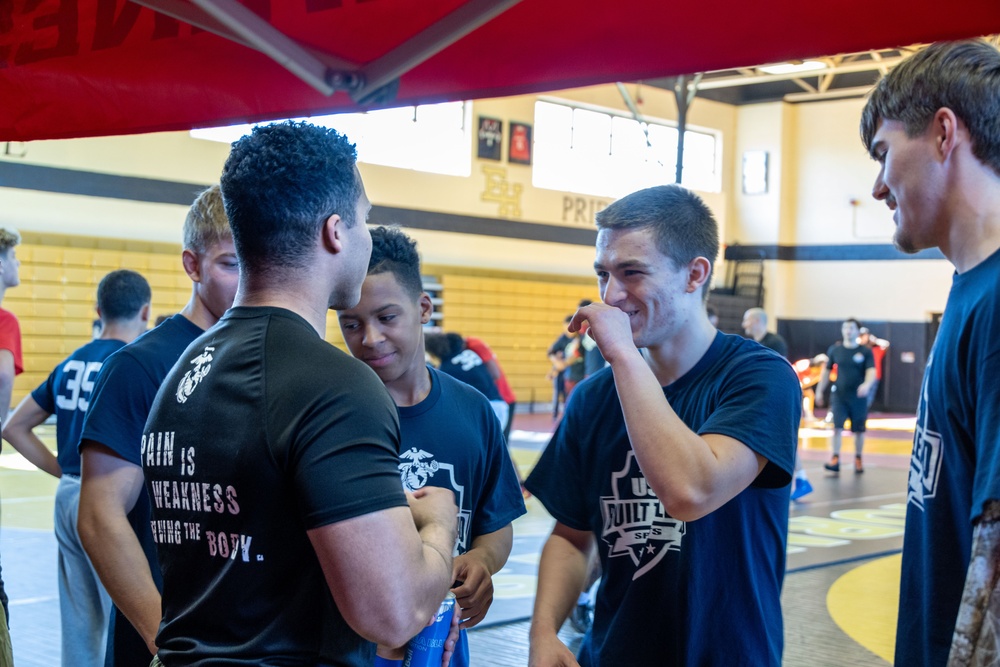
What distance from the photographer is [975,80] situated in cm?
159

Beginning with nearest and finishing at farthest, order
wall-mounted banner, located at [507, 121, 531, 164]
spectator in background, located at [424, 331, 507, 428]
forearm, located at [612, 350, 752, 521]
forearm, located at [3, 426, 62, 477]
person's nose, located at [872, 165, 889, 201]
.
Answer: person's nose, located at [872, 165, 889, 201]
forearm, located at [612, 350, 752, 521]
forearm, located at [3, 426, 62, 477]
spectator in background, located at [424, 331, 507, 428]
wall-mounted banner, located at [507, 121, 531, 164]

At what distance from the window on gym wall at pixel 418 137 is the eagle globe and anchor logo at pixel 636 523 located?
60.7 ft

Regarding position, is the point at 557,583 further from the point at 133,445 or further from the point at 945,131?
the point at 945,131

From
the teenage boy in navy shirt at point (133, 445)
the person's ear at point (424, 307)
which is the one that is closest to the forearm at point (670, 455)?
the person's ear at point (424, 307)

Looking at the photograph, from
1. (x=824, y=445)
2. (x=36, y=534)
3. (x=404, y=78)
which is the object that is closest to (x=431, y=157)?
(x=824, y=445)

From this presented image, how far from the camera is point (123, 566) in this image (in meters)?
2.40

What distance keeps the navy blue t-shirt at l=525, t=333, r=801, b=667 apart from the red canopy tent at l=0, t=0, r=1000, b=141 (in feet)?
2.84

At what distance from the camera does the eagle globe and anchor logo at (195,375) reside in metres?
1.62

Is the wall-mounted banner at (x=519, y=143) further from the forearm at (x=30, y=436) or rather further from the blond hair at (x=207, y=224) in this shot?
the blond hair at (x=207, y=224)

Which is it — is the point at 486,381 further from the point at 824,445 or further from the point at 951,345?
the point at 824,445

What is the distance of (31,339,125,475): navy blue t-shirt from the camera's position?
4742 mm

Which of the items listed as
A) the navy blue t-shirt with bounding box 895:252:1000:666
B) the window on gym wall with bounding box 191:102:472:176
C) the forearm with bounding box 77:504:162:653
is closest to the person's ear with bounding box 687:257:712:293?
the navy blue t-shirt with bounding box 895:252:1000:666

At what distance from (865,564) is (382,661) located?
7315 millimetres

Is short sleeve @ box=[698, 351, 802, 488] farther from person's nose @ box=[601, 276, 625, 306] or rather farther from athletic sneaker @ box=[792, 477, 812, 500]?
athletic sneaker @ box=[792, 477, 812, 500]
